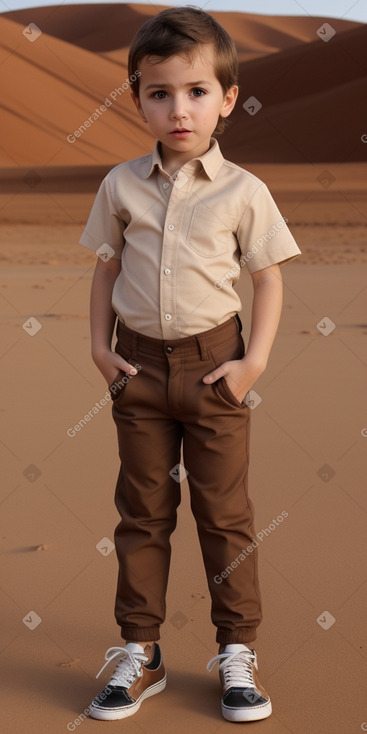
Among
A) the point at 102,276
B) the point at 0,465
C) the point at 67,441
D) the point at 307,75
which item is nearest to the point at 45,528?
the point at 0,465

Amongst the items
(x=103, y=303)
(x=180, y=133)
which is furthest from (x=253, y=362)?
(x=180, y=133)

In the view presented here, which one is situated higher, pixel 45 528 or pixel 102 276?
pixel 102 276

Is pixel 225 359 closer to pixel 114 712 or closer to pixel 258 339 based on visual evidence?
pixel 258 339

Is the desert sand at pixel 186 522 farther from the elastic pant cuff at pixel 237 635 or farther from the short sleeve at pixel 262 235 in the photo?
the short sleeve at pixel 262 235

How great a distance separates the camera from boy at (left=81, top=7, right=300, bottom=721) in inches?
82.1

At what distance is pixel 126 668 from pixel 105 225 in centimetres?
102

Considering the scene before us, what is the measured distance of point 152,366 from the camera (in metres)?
2.14

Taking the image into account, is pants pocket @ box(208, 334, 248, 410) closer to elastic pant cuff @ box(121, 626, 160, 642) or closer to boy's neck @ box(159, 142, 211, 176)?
boy's neck @ box(159, 142, 211, 176)

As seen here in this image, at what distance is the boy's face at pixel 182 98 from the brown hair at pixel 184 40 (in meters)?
0.02

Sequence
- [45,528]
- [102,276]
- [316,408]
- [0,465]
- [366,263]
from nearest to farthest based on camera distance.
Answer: [102,276], [45,528], [0,465], [316,408], [366,263]

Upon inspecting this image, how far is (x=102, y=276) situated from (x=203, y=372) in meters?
0.36

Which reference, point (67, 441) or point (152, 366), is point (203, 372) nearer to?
point (152, 366)

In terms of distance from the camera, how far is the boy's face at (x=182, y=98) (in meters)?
2.03

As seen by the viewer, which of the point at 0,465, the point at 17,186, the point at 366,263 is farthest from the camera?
the point at 17,186
